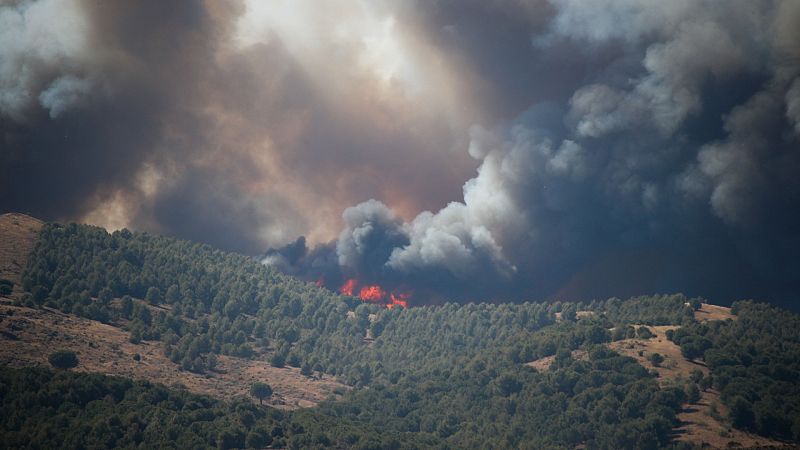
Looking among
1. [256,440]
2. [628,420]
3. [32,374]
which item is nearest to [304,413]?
[256,440]

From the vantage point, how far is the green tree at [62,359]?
193m

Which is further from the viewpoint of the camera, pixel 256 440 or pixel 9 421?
pixel 256 440

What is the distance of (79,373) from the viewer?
603ft

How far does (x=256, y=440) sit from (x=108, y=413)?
2713 centimetres

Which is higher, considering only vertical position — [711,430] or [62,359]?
[711,430]

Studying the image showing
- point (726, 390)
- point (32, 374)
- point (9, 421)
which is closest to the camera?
point (9, 421)

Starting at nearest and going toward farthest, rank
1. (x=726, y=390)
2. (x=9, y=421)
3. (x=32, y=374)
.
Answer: (x=9, y=421) < (x=32, y=374) < (x=726, y=390)

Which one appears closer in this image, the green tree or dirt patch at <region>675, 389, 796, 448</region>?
dirt patch at <region>675, 389, 796, 448</region>

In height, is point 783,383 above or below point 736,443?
above

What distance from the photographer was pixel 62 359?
7628 inches

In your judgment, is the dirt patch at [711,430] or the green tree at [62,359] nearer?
the dirt patch at [711,430]

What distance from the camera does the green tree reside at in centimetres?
19275

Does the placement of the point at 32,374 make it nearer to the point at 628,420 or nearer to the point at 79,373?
the point at 79,373

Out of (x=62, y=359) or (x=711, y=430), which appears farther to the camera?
(x=62, y=359)
